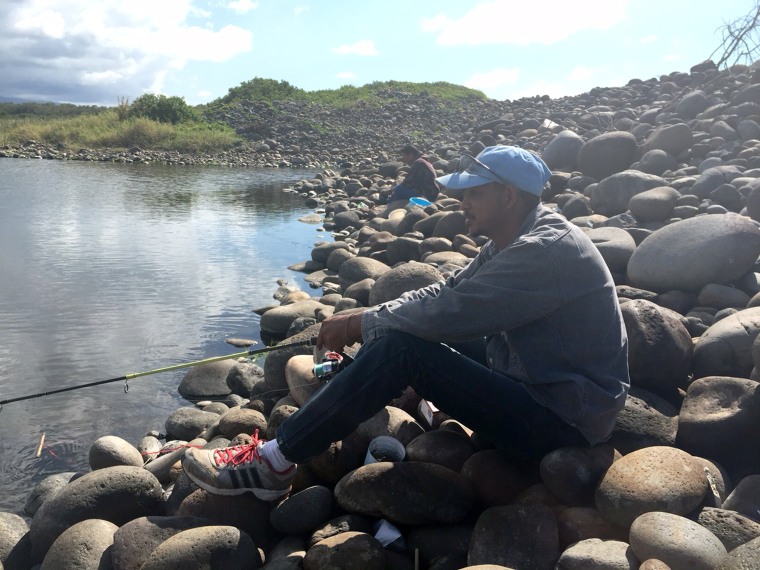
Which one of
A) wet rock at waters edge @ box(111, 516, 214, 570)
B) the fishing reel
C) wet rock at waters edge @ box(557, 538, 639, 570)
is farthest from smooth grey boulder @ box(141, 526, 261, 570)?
wet rock at waters edge @ box(557, 538, 639, 570)

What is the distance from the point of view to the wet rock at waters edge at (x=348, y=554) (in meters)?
2.72

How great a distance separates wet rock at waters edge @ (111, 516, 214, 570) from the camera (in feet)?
9.82

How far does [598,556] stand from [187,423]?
3342mm

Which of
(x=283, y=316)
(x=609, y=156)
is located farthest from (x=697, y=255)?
(x=609, y=156)

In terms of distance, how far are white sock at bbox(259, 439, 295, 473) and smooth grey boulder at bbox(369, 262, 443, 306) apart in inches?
125

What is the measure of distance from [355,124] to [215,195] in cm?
1795

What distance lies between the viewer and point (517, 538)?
2.69 meters

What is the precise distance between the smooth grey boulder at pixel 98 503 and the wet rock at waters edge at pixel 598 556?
212 cm

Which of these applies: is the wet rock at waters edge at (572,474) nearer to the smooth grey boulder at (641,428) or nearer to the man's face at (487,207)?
the smooth grey boulder at (641,428)

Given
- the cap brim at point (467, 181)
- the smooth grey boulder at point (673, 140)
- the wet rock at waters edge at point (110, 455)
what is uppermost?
the smooth grey boulder at point (673, 140)

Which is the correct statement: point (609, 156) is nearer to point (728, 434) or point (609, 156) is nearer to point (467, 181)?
point (728, 434)

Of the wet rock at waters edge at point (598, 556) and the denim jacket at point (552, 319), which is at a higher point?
the denim jacket at point (552, 319)

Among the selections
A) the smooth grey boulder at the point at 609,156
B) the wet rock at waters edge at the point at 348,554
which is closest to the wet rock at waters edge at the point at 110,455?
the wet rock at waters edge at the point at 348,554

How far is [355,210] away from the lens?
1520 centimetres
